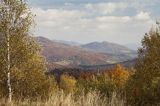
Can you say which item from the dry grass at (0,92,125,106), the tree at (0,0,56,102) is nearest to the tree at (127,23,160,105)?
the tree at (0,0,56,102)

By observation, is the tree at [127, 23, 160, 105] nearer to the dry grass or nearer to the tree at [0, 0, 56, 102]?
the tree at [0, 0, 56, 102]

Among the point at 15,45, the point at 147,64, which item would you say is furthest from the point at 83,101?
the point at 147,64

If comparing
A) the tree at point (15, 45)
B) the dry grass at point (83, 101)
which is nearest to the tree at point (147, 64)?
the tree at point (15, 45)

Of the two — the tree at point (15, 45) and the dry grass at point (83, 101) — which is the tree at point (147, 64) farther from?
the dry grass at point (83, 101)

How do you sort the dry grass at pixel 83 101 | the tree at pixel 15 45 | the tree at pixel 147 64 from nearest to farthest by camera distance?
the dry grass at pixel 83 101
the tree at pixel 15 45
the tree at pixel 147 64

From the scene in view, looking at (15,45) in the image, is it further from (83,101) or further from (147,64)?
(147,64)

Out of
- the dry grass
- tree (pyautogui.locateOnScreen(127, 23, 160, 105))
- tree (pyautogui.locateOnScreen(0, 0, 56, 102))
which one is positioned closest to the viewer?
the dry grass

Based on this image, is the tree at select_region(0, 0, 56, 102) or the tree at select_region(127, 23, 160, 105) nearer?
the tree at select_region(0, 0, 56, 102)

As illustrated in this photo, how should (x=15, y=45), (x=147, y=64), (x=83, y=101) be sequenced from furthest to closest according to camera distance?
(x=147, y=64)
(x=15, y=45)
(x=83, y=101)

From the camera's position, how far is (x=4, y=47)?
25234 mm

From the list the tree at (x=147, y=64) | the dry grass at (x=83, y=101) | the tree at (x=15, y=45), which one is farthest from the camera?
the tree at (x=147, y=64)

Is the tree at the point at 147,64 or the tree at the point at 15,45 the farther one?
the tree at the point at 147,64

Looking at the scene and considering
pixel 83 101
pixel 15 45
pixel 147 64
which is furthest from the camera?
pixel 147 64

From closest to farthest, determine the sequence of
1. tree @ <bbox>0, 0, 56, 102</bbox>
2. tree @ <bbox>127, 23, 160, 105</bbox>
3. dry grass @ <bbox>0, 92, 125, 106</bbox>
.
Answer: dry grass @ <bbox>0, 92, 125, 106</bbox> < tree @ <bbox>0, 0, 56, 102</bbox> < tree @ <bbox>127, 23, 160, 105</bbox>
